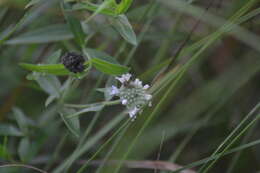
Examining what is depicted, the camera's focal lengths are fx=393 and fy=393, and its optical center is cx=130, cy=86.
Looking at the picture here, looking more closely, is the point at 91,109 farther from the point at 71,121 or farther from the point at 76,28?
the point at 76,28

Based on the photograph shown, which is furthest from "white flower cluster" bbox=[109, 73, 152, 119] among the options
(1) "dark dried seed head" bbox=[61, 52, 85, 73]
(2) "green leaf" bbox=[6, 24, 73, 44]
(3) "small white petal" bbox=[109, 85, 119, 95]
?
(2) "green leaf" bbox=[6, 24, 73, 44]

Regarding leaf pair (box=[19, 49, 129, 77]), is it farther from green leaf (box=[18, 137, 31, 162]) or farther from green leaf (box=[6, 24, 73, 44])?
green leaf (box=[18, 137, 31, 162])

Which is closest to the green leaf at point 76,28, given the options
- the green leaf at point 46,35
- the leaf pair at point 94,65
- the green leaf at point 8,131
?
the leaf pair at point 94,65

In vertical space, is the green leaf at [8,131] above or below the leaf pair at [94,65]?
below

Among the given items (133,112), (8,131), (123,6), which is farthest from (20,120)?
(123,6)

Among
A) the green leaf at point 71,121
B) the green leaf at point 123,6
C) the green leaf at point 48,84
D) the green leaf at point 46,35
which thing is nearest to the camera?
the green leaf at point 123,6

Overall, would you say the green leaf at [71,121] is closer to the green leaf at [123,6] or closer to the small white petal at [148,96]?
the small white petal at [148,96]

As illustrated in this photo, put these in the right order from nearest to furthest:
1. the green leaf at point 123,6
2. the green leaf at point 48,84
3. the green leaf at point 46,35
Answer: the green leaf at point 123,6
the green leaf at point 48,84
the green leaf at point 46,35
